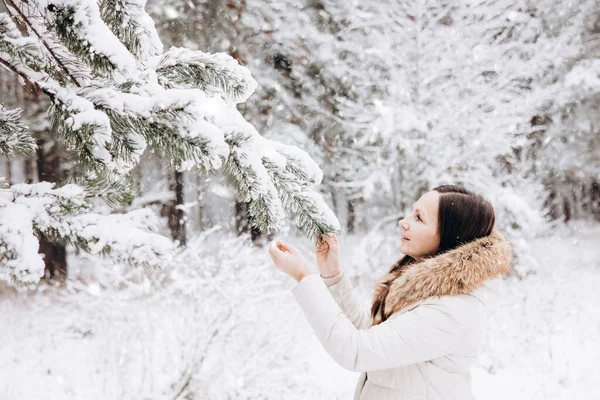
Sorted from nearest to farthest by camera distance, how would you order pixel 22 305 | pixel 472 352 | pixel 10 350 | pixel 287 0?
pixel 472 352, pixel 10 350, pixel 22 305, pixel 287 0

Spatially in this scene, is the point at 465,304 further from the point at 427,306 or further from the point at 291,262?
the point at 291,262

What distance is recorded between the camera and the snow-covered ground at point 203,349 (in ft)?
15.1

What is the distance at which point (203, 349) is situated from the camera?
15.1 ft

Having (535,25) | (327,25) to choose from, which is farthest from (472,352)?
(327,25)

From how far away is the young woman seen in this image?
1.51 meters

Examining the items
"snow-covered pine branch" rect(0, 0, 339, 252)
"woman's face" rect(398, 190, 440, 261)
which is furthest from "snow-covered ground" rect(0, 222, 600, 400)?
→ "snow-covered pine branch" rect(0, 0, 339, 252)

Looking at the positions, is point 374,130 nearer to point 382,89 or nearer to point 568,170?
point 382,89

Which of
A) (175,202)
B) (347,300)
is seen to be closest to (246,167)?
(347,300)

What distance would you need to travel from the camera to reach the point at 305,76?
38.8 feet

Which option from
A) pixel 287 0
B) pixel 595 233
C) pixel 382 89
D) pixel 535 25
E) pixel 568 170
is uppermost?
pixel 287 0

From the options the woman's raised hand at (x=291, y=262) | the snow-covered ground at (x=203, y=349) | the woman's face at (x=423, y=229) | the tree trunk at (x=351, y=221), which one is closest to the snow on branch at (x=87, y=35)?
the woman's raised hand at (x=291, y=262)

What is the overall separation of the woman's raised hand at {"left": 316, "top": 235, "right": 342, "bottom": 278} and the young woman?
0.05 meters

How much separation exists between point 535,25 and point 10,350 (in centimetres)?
1040

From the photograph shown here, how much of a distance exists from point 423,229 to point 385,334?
477 millimetres
